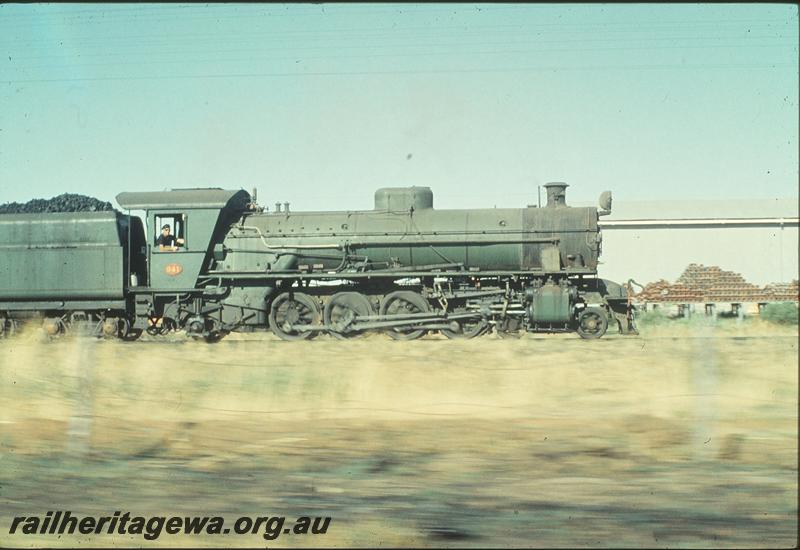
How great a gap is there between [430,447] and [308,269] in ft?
38.8

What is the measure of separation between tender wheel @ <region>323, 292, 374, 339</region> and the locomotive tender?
0.03m

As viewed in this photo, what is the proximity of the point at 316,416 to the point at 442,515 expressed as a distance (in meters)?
4.33

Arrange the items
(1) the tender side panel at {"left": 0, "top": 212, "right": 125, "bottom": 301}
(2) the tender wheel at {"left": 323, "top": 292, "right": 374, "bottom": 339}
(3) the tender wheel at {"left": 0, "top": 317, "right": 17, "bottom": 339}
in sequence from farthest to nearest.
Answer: (3) the tender wheel at {"left": 0, "top": 317, "right": 17, "bottom": 339}, (1) the tender side panel at {"left": 0, "top": 212, "right": 125, "bottom": 301}, (2) the tender wheel at {"left": 323, "top": 292, "right": 374, "bottom": 339}

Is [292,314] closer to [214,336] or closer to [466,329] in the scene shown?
[214,336]

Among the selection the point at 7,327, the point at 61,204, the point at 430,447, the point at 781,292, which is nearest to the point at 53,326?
the point at 7,327

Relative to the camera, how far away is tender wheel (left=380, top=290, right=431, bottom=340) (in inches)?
762

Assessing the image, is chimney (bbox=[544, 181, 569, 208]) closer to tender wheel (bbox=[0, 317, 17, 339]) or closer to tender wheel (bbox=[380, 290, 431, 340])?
tender wheel (bbox=[380, 290, 431, 340])

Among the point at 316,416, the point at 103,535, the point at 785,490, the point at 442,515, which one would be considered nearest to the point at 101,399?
the point at 316,416

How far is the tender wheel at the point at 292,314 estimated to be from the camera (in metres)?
19.7

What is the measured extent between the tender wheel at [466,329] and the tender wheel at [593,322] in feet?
7.68

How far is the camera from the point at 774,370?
10.3 meters

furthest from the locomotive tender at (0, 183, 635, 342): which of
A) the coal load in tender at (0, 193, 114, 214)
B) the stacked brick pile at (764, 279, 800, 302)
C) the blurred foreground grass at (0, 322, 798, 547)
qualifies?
the coal load in tender at (0, 193, 114, 214)

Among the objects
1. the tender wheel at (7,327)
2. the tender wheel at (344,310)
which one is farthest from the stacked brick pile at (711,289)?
the tender wheel at (7,327)

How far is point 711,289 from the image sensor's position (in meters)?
25.2
